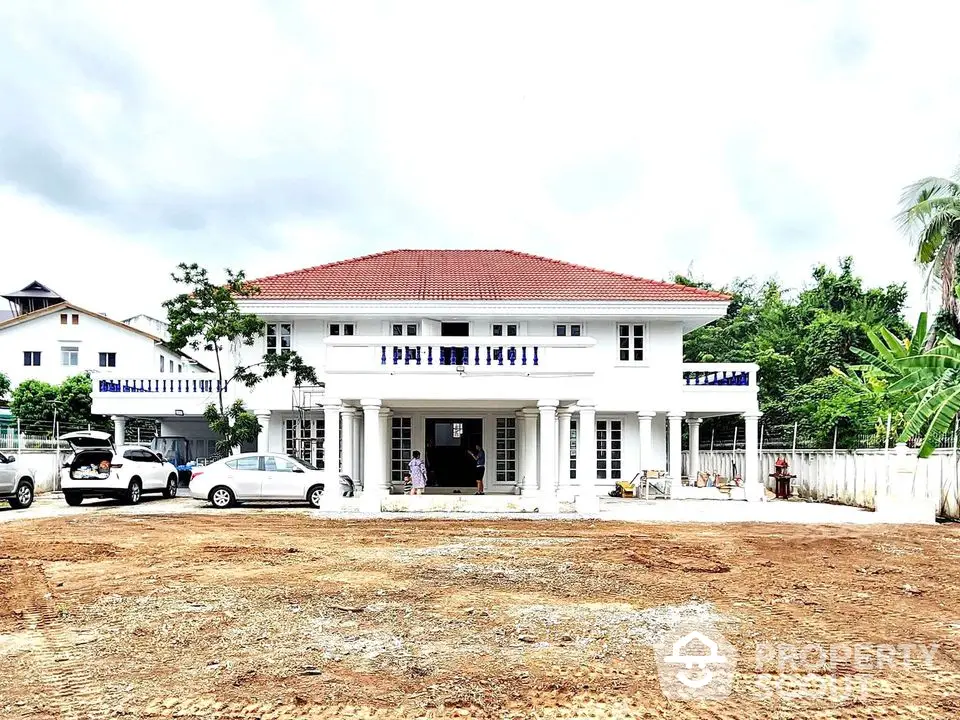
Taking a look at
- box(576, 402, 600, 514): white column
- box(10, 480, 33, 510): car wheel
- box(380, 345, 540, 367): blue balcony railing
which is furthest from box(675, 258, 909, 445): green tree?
box(10, 480, 33, 510): car wheel

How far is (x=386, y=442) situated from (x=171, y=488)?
6.32 meters

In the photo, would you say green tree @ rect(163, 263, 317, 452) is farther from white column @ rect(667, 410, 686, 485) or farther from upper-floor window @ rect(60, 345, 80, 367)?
upper-floor window @ rect(60, 345, 80, 367)

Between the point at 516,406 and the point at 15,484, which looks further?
the point at 516,406

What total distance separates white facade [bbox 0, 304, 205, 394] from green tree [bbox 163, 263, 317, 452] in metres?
25.6

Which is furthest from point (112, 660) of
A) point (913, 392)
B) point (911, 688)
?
point (913, 392)

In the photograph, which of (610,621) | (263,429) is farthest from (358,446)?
(610,621)

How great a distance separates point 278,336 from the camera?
24688 millimetres

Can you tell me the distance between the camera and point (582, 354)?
1805 cm

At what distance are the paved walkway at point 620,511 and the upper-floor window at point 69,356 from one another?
27.3 meters

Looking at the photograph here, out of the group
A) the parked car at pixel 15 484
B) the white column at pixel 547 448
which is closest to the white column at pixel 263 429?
the parked car at pixel 15 484

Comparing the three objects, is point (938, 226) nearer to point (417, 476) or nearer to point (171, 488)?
point (417, 476)

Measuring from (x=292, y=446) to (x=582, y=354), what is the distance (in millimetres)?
10607

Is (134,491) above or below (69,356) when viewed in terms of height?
below

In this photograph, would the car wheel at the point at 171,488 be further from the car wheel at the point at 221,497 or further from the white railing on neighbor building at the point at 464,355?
the white railing on neighbor building at the point at 464,355
